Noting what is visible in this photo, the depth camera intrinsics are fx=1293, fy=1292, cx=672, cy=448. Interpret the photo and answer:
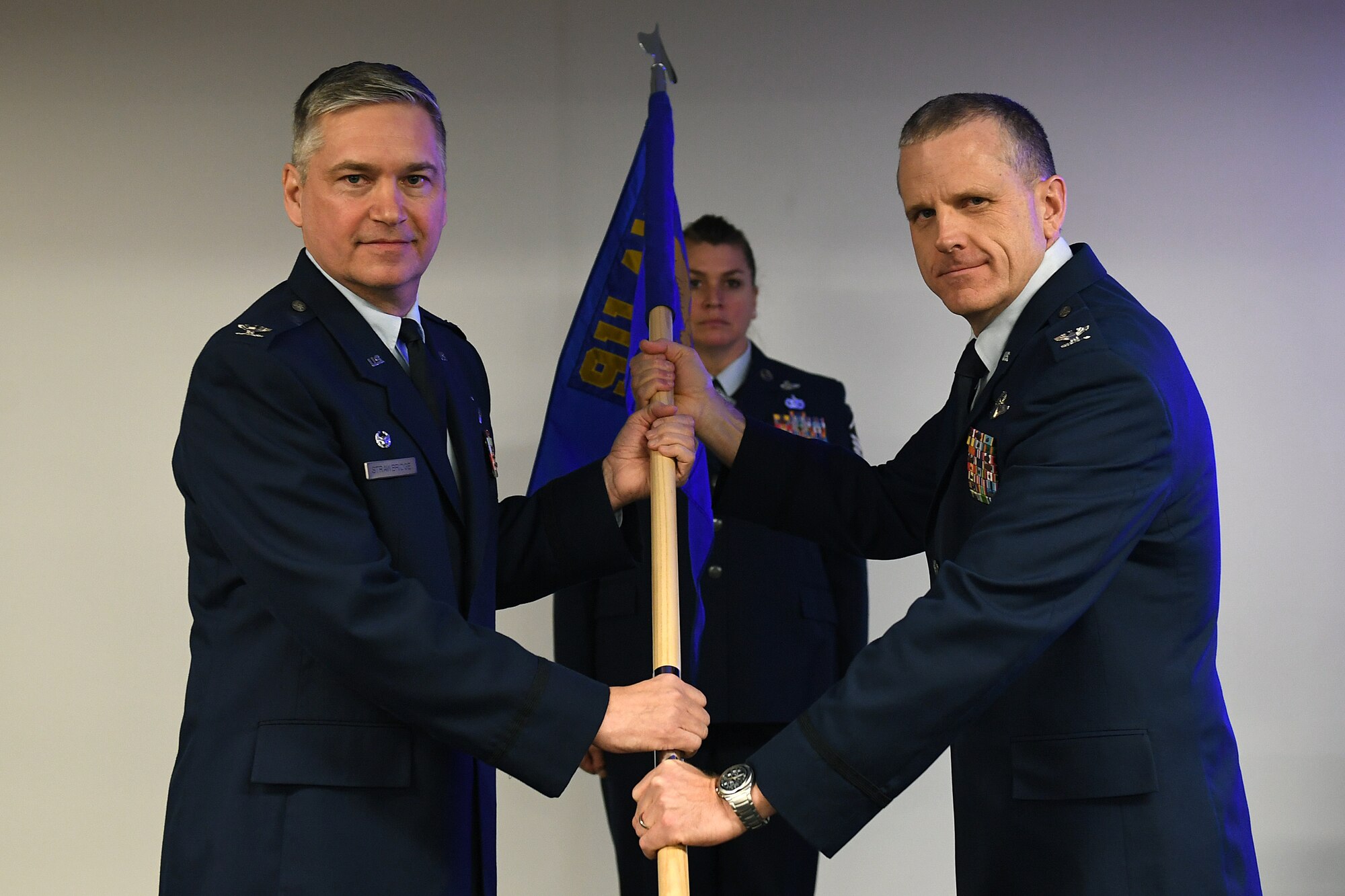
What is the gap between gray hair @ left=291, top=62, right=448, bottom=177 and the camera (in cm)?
207

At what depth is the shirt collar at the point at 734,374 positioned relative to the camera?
3473mm

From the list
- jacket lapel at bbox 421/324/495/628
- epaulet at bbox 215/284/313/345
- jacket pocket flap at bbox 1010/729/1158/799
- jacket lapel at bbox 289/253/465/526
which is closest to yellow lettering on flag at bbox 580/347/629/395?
jacket lapel at bbox 421/324/495/628

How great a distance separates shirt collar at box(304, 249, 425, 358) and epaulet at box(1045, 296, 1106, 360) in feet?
3.47

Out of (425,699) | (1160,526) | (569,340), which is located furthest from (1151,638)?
(569,340)

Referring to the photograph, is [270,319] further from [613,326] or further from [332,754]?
[613,326]

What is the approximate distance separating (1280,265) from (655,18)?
2147 millimetres

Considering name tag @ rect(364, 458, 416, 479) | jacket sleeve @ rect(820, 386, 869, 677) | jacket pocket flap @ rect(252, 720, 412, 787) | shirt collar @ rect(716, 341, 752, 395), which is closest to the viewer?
jacket pocket flap @ rect(252, 720, 412, 787)

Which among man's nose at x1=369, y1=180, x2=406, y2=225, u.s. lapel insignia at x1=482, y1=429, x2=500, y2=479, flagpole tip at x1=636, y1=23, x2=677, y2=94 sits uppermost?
flagpole tip at x1=636, y1=23, x2=677, y2=94

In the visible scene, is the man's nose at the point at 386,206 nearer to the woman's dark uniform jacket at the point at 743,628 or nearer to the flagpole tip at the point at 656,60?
the flagpole tip at the point at 656,60

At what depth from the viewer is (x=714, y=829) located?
197 centimetres

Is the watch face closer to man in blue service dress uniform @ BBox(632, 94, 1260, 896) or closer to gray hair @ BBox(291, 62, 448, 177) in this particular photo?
man in blue service dress uniform @ BBox(632, 94, 1260, 896)

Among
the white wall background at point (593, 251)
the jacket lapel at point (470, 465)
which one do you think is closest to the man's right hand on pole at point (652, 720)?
the jacket lapel at point (470, 465)

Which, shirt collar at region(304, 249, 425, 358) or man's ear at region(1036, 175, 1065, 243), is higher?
man's ear at region(1036, 175, 1065, 243)

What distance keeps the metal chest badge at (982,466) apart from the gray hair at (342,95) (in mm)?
1073
